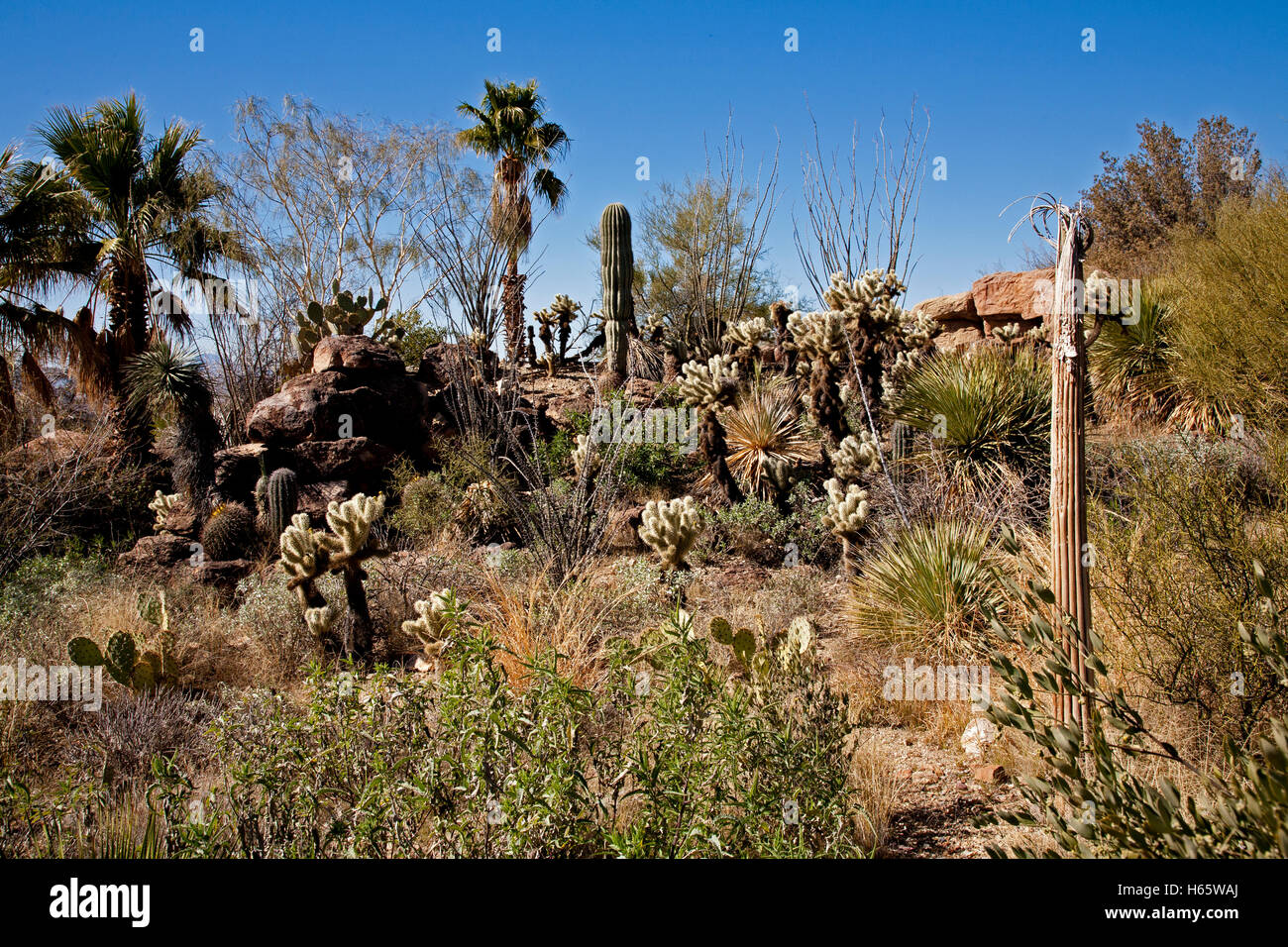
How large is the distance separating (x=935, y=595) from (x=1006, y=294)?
13510mm

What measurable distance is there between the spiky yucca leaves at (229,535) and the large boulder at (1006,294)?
15.0 meters

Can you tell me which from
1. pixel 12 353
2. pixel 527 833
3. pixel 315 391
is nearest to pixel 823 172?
pixel 315 391

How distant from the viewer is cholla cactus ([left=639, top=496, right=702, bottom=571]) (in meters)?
6.88

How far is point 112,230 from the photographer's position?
452 inches

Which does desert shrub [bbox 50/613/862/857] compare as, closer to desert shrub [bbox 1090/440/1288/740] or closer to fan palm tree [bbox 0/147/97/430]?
desert shrub [bbox 1090/440/1288/740]

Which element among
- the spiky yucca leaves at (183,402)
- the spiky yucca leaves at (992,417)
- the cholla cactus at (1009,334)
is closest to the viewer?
the spiky yucca leaves at (992,417)

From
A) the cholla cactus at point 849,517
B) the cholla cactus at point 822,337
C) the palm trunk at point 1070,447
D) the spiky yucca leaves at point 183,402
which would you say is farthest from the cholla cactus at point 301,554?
the cholla cactus at point 822,337

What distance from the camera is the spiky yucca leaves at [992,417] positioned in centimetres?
768

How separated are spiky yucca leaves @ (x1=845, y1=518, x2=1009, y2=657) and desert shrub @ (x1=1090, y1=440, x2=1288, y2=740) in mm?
840

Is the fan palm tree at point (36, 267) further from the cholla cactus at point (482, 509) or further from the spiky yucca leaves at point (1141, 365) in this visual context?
the spiky yucca leaves at point (1141, 365)

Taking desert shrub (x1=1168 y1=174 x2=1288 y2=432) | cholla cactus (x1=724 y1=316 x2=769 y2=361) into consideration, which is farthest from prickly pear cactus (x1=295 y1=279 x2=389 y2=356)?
desert shrub (x1=1168 y1=174 x2=1288 y2=432)

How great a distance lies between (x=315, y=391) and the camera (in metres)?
10.2

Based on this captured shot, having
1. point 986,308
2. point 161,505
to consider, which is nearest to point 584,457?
point 161,505

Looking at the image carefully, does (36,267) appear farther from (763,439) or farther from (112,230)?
(763,439)
